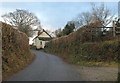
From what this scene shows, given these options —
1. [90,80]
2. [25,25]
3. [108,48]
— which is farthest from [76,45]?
[25,25]

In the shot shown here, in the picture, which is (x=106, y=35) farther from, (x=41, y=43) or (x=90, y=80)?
(x=41, y=43)

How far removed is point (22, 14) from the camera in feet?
253

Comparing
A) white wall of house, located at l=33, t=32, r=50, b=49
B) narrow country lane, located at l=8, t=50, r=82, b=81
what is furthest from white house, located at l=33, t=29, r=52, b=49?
narrow country lane, located at l=8, t=50, r=82, b=81

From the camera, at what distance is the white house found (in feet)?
286

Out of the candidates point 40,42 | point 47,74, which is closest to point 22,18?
point 40,42

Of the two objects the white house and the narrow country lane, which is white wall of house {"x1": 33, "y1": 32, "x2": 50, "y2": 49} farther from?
the narrow country lane

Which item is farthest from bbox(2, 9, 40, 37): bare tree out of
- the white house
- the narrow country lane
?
the narrow country lane

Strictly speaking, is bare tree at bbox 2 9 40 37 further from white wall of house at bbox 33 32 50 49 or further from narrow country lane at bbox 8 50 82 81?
narrow country lane at bbox 8 50 82 81

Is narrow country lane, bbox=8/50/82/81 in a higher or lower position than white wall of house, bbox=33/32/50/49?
lower

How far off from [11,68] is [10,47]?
3.19 metres

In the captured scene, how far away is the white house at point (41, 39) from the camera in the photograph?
87250mm

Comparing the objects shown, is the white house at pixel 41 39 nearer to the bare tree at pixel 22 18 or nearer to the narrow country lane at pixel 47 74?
the bare tree at pixel 22 18

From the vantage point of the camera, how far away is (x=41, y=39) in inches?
3602

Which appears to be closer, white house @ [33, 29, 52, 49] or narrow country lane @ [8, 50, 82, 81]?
narrow country lane @ [8, 50, 82, 81]
